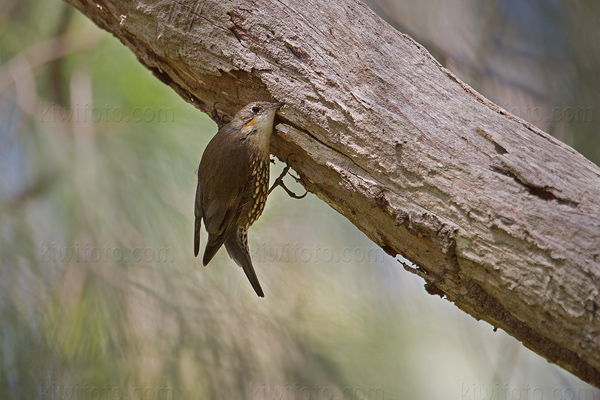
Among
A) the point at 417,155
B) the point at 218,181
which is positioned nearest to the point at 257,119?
the point at 218,181

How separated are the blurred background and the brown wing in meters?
0.14

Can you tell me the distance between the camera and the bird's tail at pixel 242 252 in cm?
213

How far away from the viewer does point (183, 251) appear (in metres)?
2.20

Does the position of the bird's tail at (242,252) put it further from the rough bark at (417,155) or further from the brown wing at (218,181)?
the rough bark at (417,155)

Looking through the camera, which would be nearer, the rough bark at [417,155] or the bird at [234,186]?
the rough bark at [417,155]

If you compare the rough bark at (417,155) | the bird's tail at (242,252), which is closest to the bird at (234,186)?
the bird's tail at (242,252)

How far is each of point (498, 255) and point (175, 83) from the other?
1.40 meters

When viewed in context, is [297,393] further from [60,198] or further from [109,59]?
[109,59]

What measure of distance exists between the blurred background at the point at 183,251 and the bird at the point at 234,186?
103mm

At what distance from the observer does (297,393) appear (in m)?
2.00

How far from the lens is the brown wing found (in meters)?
2.12

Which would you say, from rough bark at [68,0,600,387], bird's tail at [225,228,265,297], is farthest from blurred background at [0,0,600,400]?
rough bark at [68,0,600,387]

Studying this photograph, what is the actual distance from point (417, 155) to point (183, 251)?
111 centimetres

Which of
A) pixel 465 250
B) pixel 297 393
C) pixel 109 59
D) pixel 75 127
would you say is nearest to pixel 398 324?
pixel 297 393
